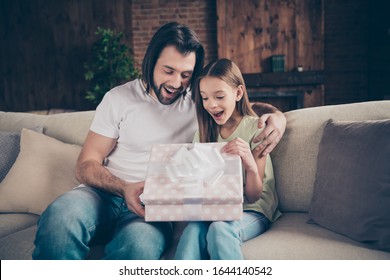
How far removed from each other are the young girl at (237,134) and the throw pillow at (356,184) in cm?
18

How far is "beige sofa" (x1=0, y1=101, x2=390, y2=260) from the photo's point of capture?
1172 mm

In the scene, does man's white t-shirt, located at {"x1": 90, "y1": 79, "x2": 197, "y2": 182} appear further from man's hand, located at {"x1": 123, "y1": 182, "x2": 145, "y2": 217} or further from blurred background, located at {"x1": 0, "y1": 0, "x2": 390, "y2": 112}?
blurred background, located at {"x1": 0, "y1": 0, "x2": 390, "y2": 112}

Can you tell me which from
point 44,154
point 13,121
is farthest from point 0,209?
point 13,121

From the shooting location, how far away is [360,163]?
4.03 ft

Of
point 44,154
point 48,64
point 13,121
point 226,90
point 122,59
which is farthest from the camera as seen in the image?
point 48,64

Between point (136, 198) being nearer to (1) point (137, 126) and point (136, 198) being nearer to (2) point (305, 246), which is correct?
(1) point (137, 126)

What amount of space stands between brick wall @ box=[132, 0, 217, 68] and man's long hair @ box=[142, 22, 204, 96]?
11.9 feet

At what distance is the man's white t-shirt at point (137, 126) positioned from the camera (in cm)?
148

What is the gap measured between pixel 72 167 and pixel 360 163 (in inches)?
45.2

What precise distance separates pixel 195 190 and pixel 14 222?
88 centimetres

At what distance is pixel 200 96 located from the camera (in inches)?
57.2

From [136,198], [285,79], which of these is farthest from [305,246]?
[285,79]

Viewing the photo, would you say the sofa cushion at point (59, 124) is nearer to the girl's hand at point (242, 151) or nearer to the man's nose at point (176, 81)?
the man's nose at point (176, 81)
